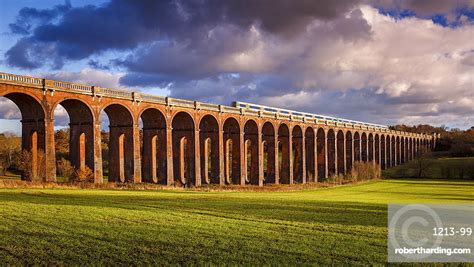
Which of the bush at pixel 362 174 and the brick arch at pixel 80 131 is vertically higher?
the brick arch at pixel 80 131

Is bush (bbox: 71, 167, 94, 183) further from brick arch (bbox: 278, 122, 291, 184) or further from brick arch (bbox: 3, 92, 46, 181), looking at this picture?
brick arch (bbox: 278, 122, 291, 184)

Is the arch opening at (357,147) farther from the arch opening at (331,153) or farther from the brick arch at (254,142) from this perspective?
the brick arch at (254,142)

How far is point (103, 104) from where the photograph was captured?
3947cm

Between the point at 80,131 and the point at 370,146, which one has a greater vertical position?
Result: the point at 80,131

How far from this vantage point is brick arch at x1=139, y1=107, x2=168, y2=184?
46.4 meters

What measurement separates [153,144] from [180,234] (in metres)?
33.3

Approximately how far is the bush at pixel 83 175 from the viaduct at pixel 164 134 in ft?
1.52

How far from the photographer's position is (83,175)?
1492 inches

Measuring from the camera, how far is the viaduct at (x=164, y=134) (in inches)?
1368

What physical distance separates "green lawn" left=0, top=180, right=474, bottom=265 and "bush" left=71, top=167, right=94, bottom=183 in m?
14.9

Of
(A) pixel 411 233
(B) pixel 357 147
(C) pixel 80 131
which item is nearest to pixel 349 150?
(B) pixel 357 147

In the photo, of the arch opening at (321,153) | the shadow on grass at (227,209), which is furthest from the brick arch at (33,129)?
the arch opening at (321,153)

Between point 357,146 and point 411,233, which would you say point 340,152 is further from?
point 411,233

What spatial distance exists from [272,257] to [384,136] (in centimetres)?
10545
